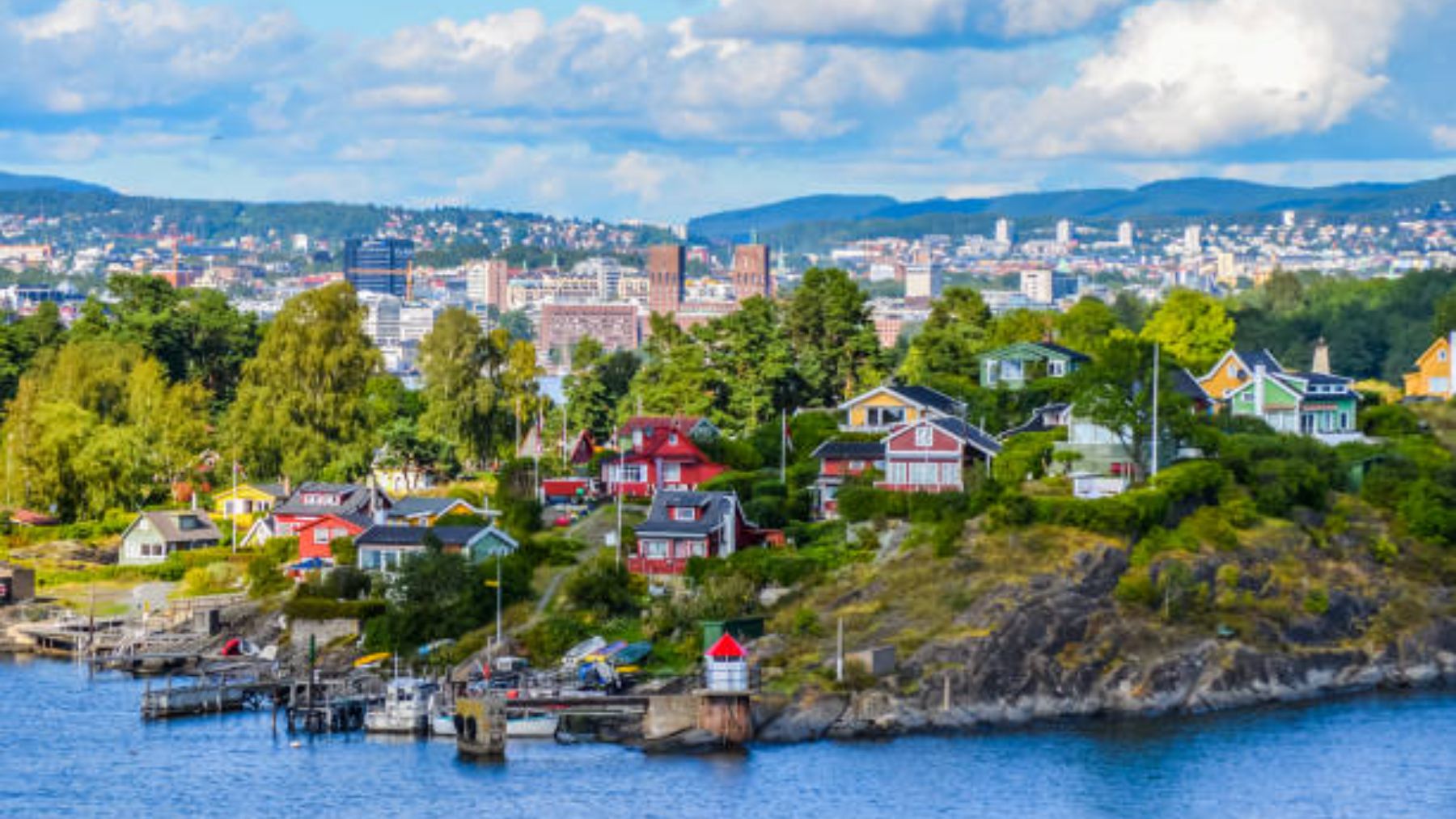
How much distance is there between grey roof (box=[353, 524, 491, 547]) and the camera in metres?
71.2

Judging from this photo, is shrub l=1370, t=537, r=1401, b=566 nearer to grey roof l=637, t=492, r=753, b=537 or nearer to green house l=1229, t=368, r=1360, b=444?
green house l=1229, t=368, r=1360, b=444

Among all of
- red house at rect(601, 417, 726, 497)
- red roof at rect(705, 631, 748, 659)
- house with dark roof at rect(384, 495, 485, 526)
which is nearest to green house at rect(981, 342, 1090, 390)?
red house at rect(601, 417, 726, 497)

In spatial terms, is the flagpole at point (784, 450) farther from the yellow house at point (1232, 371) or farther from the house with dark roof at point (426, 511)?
the yellow house at point (1232, 371)

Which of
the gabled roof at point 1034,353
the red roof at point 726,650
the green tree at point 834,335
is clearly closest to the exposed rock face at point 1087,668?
the red roof at point 726,650

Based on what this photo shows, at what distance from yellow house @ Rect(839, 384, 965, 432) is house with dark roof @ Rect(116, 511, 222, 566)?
25049 millimetres

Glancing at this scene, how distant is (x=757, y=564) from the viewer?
6612cm

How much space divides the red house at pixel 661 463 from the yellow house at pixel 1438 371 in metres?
34.3

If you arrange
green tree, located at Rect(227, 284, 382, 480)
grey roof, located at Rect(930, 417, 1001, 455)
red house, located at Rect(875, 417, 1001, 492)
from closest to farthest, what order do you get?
red house, located at Rect(875, 417, 1001, 492) < grey roof, located at Rect(930, 417, 1001, 455) < green tree, located at Rect(227, 284, 382, 480)

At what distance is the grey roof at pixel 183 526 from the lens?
8538cm

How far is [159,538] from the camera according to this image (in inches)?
3356

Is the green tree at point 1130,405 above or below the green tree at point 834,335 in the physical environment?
below

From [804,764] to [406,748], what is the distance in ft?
34.7

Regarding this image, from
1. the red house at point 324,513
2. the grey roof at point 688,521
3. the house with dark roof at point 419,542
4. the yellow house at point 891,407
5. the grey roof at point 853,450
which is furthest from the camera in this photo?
the yellow house at point 891,407

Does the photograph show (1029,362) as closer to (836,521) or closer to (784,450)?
(784,450)
